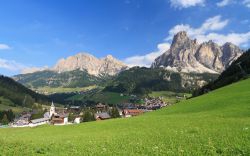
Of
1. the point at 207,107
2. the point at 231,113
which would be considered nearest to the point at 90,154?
the point at 231,113

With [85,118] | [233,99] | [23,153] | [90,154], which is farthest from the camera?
[85,118]

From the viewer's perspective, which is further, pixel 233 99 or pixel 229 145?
pixel 233 99

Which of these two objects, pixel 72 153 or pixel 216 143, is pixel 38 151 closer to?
pixel 72 153

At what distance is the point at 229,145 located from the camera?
1895cm

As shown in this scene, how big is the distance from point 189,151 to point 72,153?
6743mm

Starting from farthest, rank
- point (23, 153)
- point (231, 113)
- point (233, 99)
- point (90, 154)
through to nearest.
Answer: point (233, 99) → point (231, 113) → point (23, 153) → point (90, 154)

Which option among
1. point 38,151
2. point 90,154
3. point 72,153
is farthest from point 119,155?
point 38,151

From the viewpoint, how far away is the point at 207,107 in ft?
220

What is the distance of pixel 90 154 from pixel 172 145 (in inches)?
212

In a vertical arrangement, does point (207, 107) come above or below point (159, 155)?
above

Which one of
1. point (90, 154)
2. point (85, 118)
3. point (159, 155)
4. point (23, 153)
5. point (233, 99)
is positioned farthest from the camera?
point (85, 118)

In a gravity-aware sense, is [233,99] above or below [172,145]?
above

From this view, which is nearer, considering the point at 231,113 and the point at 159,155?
the point at 159,155

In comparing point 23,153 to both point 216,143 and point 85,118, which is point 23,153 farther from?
point 85,118
